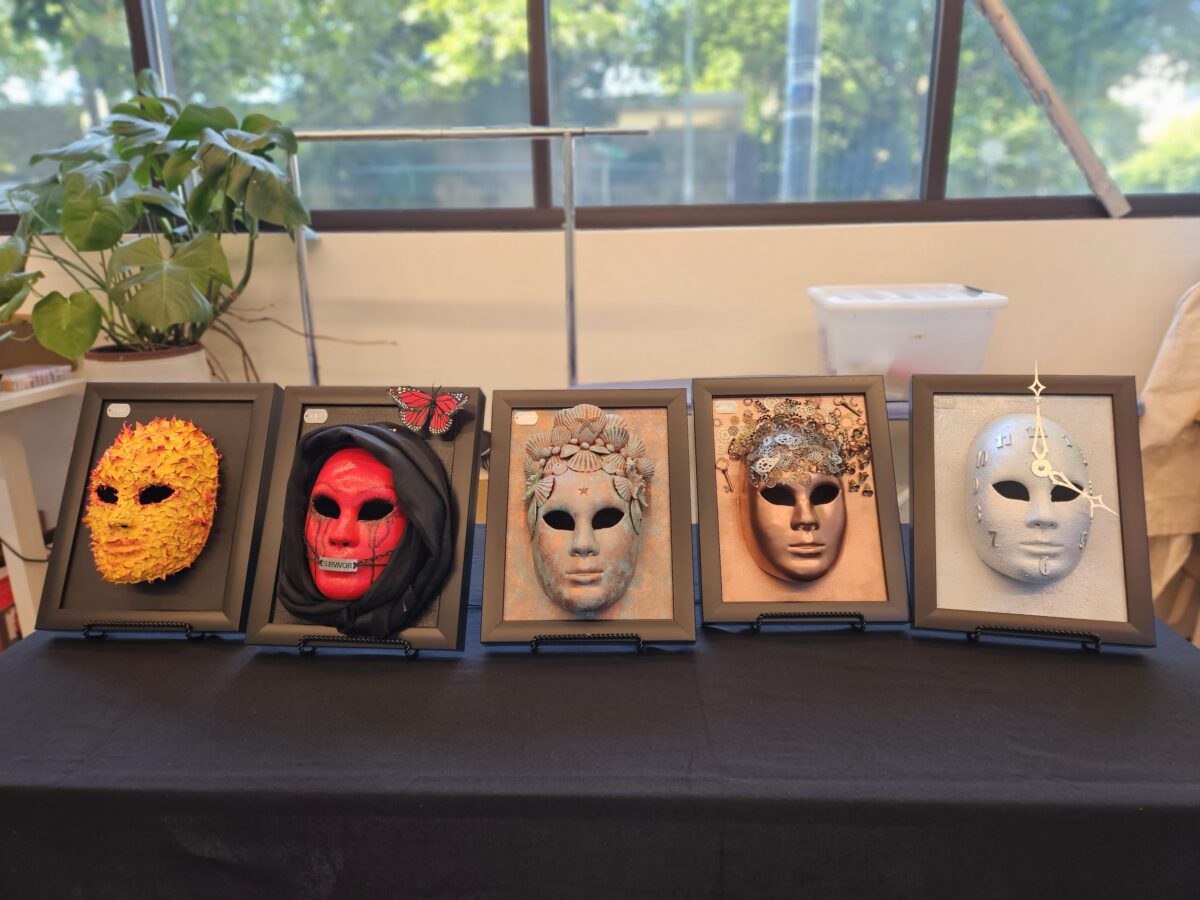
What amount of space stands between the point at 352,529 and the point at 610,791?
16.9 inches

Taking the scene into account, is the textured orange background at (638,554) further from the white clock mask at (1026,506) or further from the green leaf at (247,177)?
the green leaf at (247,177)

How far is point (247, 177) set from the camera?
1.43 metres

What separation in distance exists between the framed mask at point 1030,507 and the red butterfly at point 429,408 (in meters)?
0.62

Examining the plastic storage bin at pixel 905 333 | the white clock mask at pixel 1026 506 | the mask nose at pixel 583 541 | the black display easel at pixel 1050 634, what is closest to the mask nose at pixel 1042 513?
the white clock mask at pixel 1026 506

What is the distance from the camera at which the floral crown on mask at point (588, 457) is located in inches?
38.4

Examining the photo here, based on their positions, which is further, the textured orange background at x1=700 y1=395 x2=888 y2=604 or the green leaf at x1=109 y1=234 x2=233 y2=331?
the green leaf at x1=109 y1=234 x2=233 y2=331

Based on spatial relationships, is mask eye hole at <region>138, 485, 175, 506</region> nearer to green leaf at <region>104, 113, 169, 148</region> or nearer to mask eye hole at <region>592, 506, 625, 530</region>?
mask eye hole at <region>592, 506, 625, 530</region>

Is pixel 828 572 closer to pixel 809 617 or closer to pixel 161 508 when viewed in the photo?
pixel 809 617

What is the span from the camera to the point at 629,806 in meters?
0.79

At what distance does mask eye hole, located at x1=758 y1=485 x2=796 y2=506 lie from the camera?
1018 millimetres

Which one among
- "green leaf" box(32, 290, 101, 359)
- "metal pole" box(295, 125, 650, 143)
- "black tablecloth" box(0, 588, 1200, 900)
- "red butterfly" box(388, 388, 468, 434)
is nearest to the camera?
"black tablecloth" box(0, 588, 1200, 900)

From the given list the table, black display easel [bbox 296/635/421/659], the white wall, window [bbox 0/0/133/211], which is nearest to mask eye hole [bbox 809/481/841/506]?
black display easel [bbox 296/635/421/659]

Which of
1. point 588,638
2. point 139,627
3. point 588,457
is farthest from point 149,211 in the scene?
point 588,638

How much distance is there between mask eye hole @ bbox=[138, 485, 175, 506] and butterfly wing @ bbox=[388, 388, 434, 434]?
1.00 ft
